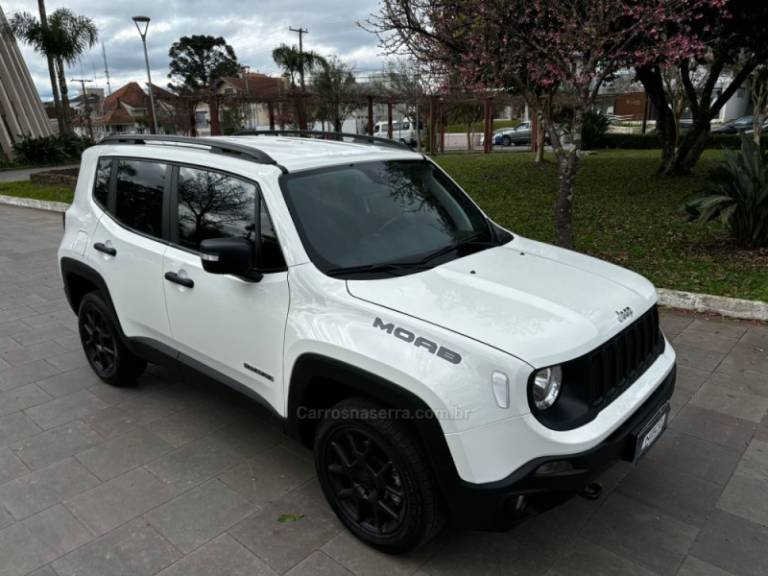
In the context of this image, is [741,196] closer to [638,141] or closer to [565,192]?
[565,192]

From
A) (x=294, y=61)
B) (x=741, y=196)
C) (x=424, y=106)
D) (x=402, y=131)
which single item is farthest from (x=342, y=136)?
(x=294, y=61)

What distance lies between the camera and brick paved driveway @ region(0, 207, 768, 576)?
103 inches

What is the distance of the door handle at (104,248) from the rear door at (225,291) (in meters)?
0.64

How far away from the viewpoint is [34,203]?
43.3 feet

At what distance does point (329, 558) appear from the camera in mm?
2627

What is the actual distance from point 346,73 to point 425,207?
35419 mm

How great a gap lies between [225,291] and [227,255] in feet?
1.33

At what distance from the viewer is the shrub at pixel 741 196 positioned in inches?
251

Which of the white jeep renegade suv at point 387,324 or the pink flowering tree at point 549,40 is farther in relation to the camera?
the pink flowering tree at point 549,40

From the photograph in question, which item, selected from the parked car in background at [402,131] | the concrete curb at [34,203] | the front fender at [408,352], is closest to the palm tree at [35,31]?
the concrete curb at [34,203]

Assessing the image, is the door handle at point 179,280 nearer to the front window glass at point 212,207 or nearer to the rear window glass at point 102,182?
the front window glass at point 212,207

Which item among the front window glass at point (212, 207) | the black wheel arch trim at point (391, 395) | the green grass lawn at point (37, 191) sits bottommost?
the green grass lawn at point (37, 191)

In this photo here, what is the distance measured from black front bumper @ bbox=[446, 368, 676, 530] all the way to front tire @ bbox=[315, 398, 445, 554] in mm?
162

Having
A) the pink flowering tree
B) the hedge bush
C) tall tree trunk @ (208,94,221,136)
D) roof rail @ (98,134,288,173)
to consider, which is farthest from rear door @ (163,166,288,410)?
tall tree trunk @ (208,94,221,136)
